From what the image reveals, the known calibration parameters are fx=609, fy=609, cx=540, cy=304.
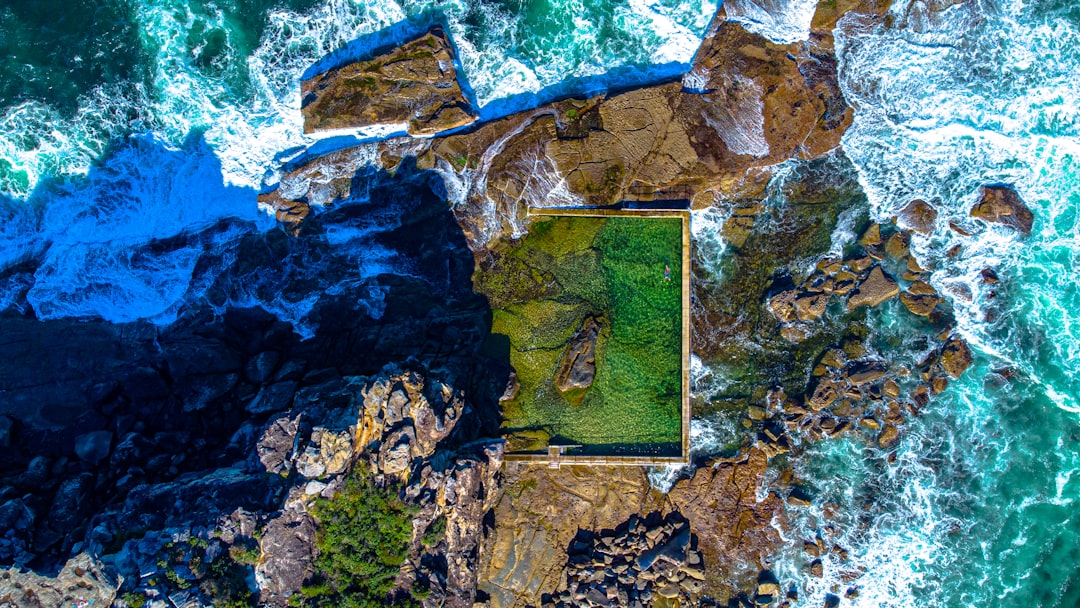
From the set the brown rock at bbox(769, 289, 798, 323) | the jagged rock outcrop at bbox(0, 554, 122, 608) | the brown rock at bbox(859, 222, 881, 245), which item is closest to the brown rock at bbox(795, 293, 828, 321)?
the brown rock at bbox(769, 289, 798, 323)

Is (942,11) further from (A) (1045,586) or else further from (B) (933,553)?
(A) (1045,586)

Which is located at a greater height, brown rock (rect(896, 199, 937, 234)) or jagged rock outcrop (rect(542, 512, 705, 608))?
brown rock (rect(896, 199, 937, 234))

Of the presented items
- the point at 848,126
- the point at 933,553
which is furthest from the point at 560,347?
the point at 933,553

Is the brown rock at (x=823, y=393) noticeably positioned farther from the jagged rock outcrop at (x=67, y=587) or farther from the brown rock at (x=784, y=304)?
the jagged rock outcrop at (x=67, y=587)

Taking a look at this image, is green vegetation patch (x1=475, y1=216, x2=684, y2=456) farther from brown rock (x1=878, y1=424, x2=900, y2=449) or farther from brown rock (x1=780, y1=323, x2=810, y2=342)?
brown rock (x1=878, y1=424, x2=900, y2=449)

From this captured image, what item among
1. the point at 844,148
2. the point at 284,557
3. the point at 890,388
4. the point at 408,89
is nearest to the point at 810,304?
the point at 890,388

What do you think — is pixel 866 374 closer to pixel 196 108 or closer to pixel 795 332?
pixel 795 332

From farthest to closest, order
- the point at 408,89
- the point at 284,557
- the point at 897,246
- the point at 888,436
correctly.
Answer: the point at 888,436 < the point at 897,246 < the point at 408,89 < the point at 284,557
